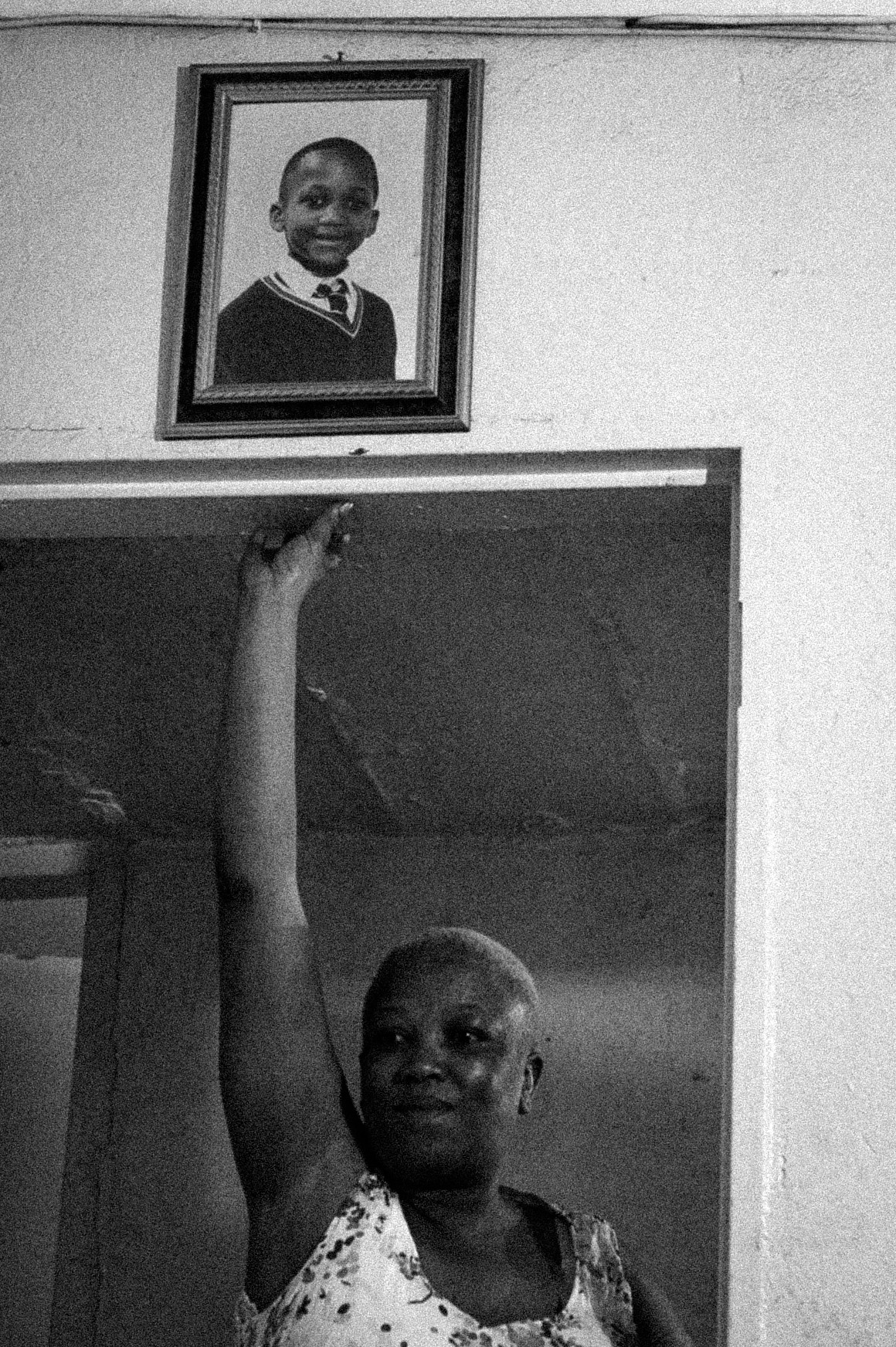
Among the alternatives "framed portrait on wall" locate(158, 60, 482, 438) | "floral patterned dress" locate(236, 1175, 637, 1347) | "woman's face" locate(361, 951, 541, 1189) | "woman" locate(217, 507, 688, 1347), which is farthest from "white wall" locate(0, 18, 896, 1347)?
"woman's face" locate(361, 951, 541, 1189)

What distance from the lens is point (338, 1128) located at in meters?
2.49

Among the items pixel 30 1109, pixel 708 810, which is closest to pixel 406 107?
pixel 708 810

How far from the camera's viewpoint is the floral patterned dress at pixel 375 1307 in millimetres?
2295

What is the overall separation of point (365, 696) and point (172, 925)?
2.55 ft

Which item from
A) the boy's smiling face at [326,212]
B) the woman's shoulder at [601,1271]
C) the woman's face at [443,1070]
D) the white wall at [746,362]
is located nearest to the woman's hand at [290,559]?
the white wall at [746,362]

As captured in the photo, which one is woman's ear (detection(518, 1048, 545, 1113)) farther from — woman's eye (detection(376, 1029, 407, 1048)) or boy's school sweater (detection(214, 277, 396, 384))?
boy's school sweater (detection(214, 277, 396, 384))

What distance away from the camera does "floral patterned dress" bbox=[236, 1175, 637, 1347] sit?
7.53 ft

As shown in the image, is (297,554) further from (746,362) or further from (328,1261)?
→ (328,1261)

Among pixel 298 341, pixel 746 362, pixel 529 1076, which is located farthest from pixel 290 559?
pixel 529 1076

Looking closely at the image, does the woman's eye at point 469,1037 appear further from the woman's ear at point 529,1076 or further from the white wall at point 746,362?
the white wall at point 746,362

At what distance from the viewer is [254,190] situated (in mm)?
2424

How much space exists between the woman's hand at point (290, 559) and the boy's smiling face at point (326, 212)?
0.87 feet

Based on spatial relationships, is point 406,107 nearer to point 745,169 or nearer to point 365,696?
point 745,169

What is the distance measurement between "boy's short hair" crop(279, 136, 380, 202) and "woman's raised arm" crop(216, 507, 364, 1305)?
0.36 m
